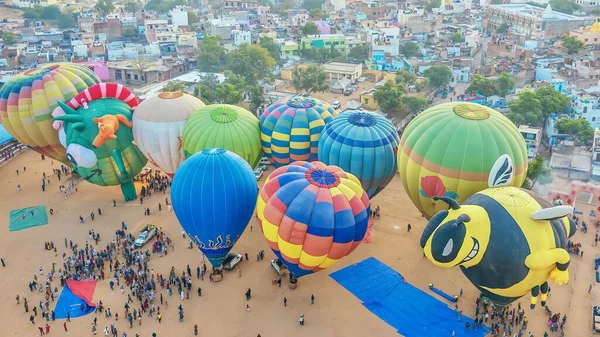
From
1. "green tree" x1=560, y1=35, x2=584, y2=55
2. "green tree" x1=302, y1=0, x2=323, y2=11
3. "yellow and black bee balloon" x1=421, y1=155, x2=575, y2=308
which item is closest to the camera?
"yellow and black bee balloon" x1=421, y1=155, x2=575, y2=308

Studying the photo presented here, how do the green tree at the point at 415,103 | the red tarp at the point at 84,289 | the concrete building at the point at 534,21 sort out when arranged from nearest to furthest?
the red tarp at the point at 84,289
the green tree at the point at 415,103
the concrete building at the point at 534,21

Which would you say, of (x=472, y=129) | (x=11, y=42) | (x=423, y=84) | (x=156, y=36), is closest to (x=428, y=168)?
(x=472, y=129)

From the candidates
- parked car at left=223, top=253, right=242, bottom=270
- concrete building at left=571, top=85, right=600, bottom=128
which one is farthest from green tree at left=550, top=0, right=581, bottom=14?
parked car at left=223, top=253, right=242, bottom=270

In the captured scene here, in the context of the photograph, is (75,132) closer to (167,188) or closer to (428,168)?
(167,188)

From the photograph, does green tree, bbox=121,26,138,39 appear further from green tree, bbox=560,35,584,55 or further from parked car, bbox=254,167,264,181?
green tree, bbox=560,35,584,55

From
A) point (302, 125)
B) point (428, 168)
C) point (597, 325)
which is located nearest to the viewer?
point (597, 325)

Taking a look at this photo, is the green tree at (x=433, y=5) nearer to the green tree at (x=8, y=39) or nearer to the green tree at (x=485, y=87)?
the green tree at (x=485, y=87)

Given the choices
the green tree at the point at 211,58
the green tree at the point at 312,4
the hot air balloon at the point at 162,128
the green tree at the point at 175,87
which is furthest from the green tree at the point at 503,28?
the hot air balloon at the point at 162,128
